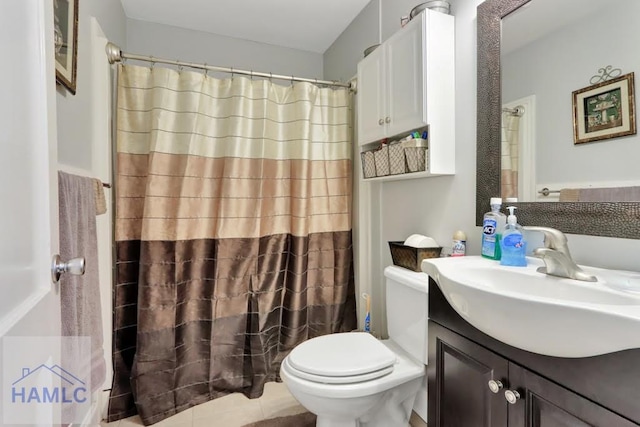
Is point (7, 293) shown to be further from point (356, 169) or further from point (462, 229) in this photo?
point (356, 169)

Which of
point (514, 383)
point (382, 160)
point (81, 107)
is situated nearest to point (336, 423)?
point (514, 383)

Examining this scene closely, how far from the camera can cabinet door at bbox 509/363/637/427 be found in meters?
0.65

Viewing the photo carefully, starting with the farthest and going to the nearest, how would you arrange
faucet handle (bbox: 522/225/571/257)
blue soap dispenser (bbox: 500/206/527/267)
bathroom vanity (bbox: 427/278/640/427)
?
blue soap dispenser (bbox: 500/206/527/267) → faucet handle (bbox: 522/225/571/257) → bathroom vanity (bbox: 427/278/640/427)

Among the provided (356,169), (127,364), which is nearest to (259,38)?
(356,169)

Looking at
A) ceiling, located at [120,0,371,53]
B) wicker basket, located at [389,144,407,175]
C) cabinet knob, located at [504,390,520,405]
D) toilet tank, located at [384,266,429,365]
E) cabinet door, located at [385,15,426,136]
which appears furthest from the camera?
ceiling, located at [120,0,371,53]

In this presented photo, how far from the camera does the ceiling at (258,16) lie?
6.58 feet

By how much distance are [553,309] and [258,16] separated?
7.57ft

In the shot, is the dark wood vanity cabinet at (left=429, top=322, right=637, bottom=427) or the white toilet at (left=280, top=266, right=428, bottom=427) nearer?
the dark wood vanity cabinet at (left=429, top=322, right=637, bottom=427)

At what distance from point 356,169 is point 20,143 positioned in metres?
1.77

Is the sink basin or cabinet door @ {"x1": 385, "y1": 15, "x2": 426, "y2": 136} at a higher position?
cabinet door @ {"x1": 385, "y1": 15, "x2": 426, "y2": 136}

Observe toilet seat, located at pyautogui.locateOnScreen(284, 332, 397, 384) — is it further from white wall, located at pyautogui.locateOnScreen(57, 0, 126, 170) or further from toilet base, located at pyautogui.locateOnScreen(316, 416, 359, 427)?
white wall, located at pyautogui.locateOnScreen(57, 0, 126, 170)

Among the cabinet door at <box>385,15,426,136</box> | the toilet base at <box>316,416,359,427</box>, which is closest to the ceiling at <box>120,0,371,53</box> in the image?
the cabinet door at <box>385,15,426,136</box>

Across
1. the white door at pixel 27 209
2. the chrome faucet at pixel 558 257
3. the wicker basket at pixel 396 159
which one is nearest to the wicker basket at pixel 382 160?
the wicker basket at pixel 396 159

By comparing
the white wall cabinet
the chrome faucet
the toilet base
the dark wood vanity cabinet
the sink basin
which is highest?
the white wall cabinet
